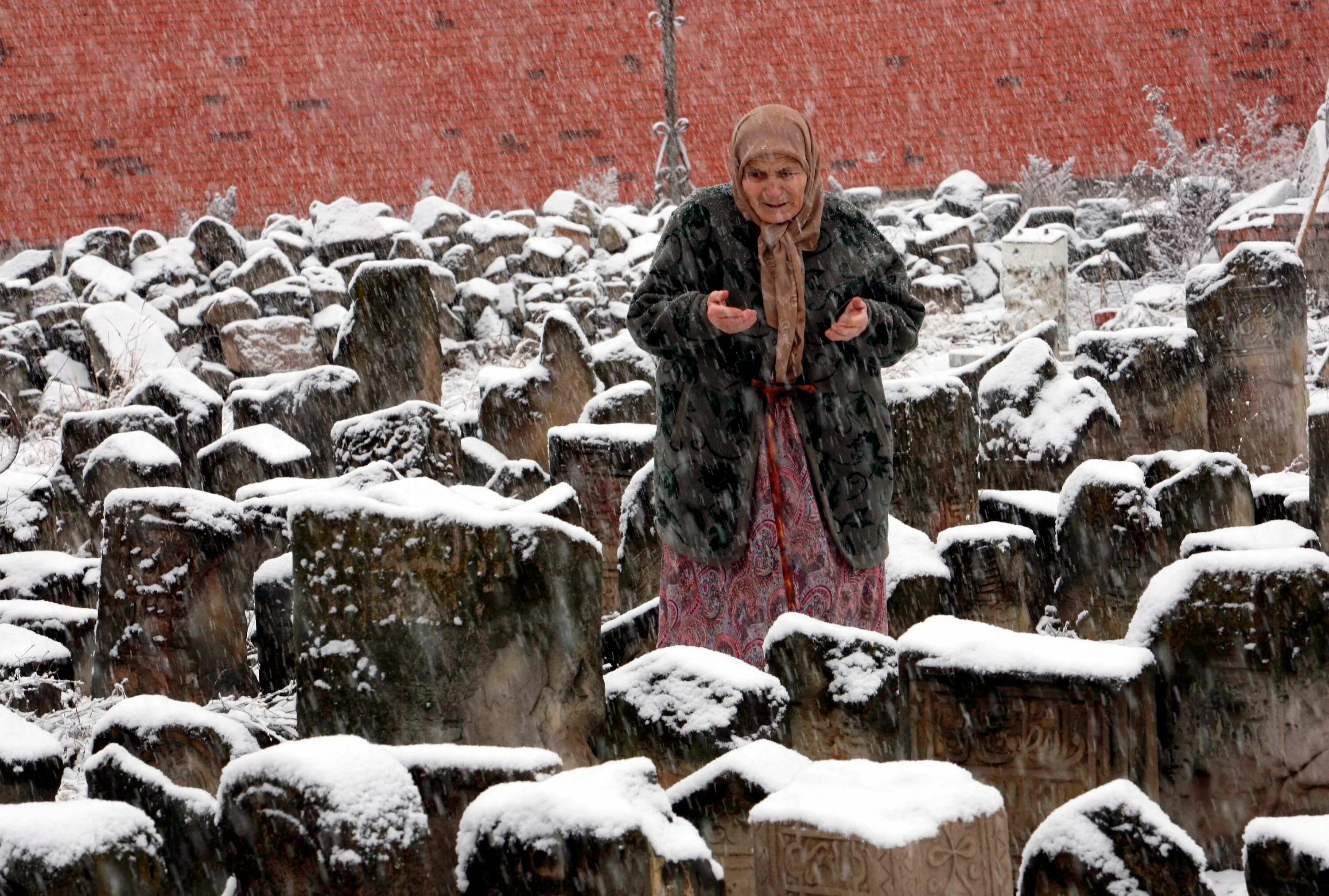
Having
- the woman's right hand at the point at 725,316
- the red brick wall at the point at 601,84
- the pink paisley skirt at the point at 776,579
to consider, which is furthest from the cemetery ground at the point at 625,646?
the red brick wall at the point at 601,84

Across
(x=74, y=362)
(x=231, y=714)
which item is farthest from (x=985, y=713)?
(x=74, y=362)

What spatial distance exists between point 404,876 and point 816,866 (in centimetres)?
68

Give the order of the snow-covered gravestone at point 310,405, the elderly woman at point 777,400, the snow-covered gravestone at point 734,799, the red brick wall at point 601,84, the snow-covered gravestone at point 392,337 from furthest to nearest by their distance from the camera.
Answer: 1. the red brick wall at point 601,84
2. the snow-covered gravestone at point 392,337
3. the snow-covered gravestone at point 310,405
4. the elderly woman at point 777,400
5. the snow-covered gravestone at point 734,799

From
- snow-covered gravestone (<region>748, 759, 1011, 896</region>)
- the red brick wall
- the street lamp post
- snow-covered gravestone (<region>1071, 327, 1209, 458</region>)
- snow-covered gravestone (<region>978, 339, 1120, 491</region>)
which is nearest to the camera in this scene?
snow-covered gravestone (<region>748, 759, 1011, 896</region>)

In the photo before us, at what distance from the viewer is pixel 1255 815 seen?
2.97 meters

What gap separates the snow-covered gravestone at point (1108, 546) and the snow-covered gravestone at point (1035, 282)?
5.67 metres

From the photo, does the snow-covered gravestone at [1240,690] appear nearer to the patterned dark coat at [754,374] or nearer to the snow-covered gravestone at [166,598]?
the patterned dark coat at [754,374]

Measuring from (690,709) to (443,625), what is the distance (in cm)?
59

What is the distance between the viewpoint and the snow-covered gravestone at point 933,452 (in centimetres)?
507

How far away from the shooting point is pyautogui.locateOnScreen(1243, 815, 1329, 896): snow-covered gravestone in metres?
2.25

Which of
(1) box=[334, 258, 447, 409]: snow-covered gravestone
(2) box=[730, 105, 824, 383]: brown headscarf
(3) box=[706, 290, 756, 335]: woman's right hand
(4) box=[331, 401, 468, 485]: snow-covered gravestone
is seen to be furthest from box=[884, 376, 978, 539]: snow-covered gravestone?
(1) box=[334, 258, 447, 409]: snow-covered gravestone

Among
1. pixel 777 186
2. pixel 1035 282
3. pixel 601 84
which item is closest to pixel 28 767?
pixel 777 186

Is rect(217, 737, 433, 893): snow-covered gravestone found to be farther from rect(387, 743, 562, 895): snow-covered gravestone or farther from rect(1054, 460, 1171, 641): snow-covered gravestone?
rect(1054, 460, 1171, 641): snow-covered gravestone

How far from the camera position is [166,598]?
4.44 m
